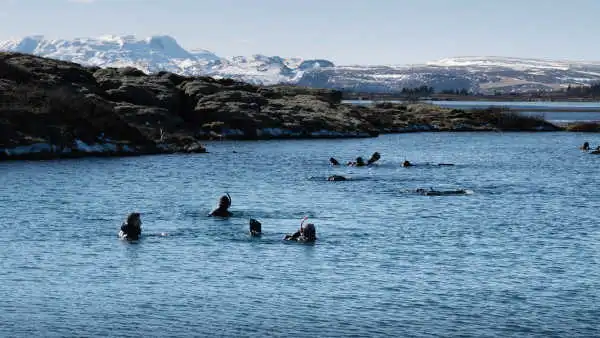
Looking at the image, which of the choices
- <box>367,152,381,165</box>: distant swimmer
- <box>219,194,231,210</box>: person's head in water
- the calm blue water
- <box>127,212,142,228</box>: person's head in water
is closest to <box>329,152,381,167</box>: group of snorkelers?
<box>367,152,381,165</box>: distant swimmer

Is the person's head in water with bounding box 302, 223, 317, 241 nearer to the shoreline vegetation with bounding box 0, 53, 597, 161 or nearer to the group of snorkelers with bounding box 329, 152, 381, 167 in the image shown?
the group of snorkelers with bounding box 329, 152, 381, 167

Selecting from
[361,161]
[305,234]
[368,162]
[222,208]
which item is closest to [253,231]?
[305,234]

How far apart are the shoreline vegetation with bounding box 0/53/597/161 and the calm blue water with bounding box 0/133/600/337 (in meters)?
17.5

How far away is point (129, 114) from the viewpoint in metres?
147

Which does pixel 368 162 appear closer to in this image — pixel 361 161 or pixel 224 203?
pixel 361 161

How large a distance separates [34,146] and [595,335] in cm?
8659

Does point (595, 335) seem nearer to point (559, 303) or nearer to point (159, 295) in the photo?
point (559, 303)

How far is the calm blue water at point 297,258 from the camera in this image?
1425 inches

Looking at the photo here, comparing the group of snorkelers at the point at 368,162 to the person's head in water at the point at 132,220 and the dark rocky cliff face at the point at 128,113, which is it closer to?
the dark rocky cliff face at the point at 128,113

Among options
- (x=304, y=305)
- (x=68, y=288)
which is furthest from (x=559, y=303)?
(x=68, y=288)

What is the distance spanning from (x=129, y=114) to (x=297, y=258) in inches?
4049

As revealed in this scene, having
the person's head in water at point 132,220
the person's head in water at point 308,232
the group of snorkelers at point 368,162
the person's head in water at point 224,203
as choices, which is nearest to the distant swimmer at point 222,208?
the person's head in water at point 224,203

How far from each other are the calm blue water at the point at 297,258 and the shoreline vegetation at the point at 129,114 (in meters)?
17.5

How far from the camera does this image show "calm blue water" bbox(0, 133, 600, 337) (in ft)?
119
